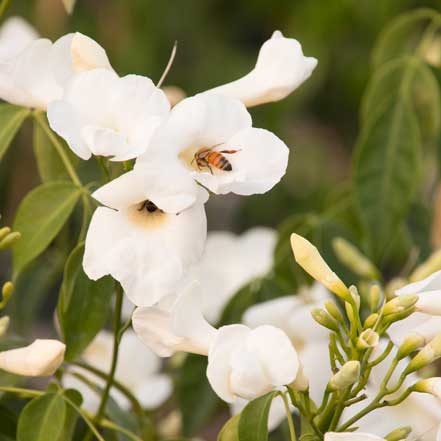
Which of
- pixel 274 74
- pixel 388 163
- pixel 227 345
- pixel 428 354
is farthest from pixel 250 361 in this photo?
pixel 388 163

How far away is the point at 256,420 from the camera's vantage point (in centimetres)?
81

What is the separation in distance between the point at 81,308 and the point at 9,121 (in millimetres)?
176

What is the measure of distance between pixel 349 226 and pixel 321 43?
100 centimetres

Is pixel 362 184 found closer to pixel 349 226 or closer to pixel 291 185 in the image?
pixel 349 226

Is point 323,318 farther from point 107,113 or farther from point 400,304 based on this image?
point 107,113

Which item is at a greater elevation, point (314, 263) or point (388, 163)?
point (314, 263)

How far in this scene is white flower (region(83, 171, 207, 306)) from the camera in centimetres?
78

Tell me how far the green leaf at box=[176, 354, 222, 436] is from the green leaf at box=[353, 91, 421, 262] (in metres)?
0.21

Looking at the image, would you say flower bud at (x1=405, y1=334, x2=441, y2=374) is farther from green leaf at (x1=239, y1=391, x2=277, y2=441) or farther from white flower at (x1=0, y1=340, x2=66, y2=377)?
white flower at (x1=0, y1=340, x2=66, y2=377)

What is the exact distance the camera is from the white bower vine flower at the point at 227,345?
0.78 m

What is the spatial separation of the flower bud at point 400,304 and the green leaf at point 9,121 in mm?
336

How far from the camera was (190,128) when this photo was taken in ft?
2.60

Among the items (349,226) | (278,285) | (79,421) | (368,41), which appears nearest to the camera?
(79,421)

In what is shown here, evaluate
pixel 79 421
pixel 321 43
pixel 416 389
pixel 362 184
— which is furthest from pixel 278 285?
pixel 321 43
